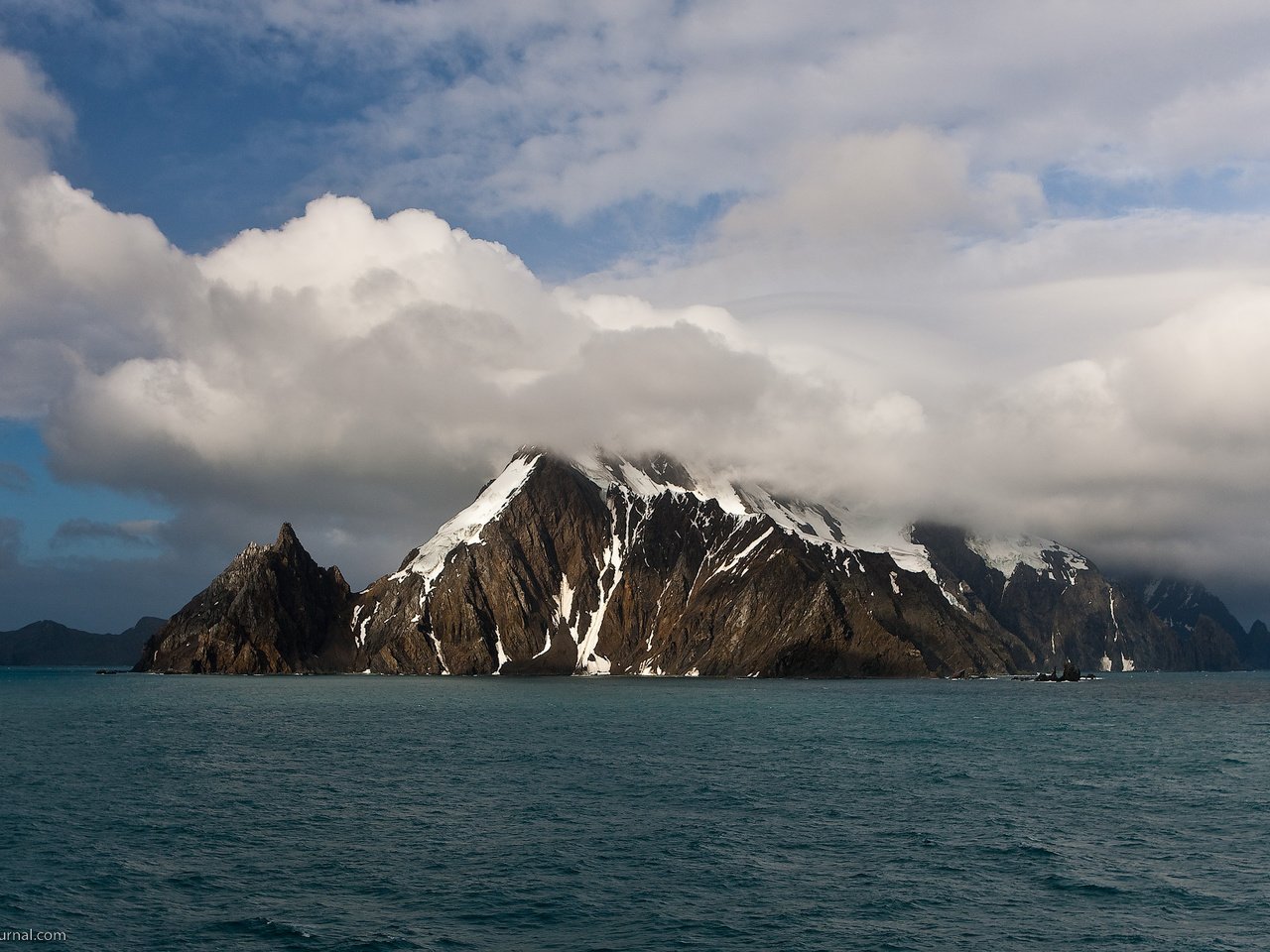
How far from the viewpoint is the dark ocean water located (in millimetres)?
47219

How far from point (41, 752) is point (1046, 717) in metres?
140

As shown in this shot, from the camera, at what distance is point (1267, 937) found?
46000mm

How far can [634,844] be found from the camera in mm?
63188

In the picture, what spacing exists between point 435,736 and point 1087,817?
77.7 m

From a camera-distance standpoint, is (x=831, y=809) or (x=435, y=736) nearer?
(x=831, y=809)

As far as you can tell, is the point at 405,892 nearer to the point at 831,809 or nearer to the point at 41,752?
the point at 831,809

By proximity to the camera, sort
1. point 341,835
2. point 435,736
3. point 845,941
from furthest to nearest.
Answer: point 435,736 < point 341,835 < point 845,941

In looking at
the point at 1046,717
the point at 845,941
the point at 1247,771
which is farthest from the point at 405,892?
the point at 1046,717

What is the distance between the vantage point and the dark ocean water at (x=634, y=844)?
4722 centimetres

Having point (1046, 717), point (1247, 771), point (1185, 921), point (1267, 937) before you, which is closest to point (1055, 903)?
point (1185, 921)

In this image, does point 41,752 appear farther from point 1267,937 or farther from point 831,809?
point 1267,937

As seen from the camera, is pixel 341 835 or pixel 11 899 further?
pixel 341 835

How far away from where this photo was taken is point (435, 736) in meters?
127

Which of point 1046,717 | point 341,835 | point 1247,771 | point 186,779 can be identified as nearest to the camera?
point 341,835
